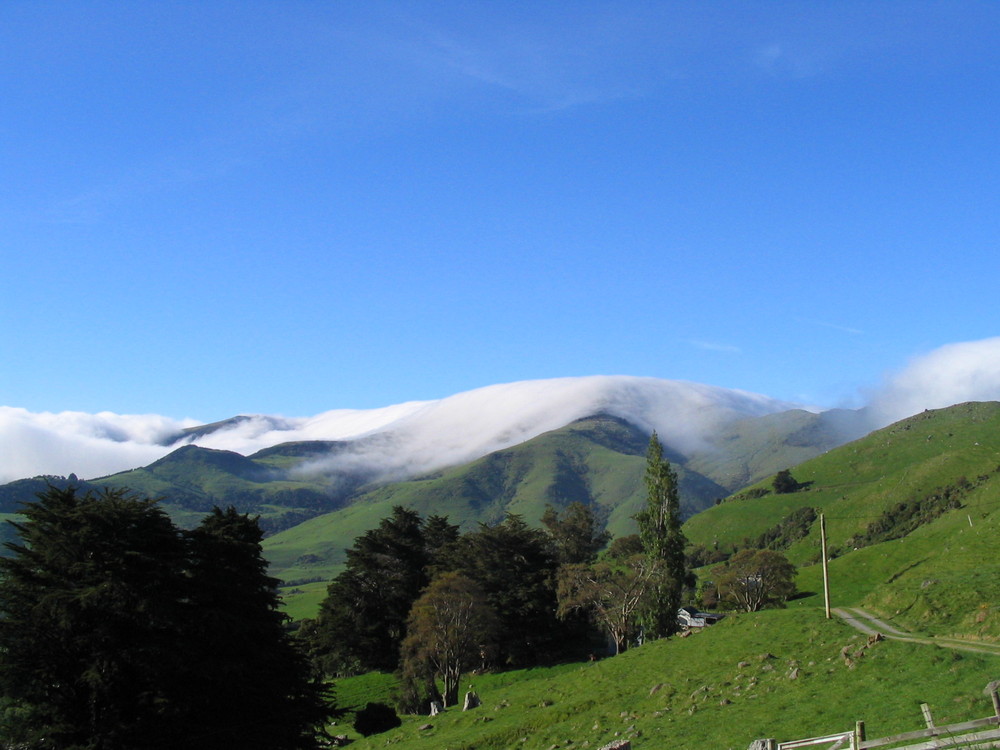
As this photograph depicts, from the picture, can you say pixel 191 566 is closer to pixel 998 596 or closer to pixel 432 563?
pixel 998 596

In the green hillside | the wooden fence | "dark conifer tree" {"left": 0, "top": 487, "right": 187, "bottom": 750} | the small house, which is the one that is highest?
"dark conifer tree" {"left": 0, "top": 487, "right": 187, "bottom": 750}

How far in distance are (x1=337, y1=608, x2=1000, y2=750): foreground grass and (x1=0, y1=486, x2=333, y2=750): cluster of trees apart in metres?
12.3

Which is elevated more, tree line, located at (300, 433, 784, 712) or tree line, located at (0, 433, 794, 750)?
tree line, located at (0, 433, 794, 750)

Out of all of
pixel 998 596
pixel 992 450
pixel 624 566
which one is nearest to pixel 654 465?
pixel 624 566

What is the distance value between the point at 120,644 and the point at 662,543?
171 ft

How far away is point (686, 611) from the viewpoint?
9662cm

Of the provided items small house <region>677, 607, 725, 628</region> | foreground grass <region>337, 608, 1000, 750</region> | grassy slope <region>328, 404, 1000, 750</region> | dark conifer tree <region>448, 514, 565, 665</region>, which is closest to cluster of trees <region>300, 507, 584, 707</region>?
dark conifer tree <region>448, 514, 565, 665</region>

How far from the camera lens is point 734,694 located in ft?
119

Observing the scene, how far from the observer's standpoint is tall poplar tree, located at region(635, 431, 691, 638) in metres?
70.6

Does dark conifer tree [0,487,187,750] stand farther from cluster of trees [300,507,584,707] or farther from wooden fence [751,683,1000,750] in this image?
cluster of trees [300,507,584,707]

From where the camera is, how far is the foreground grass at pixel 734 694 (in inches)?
1089

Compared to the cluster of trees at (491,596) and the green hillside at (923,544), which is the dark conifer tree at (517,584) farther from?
the green hillside at (923,544)

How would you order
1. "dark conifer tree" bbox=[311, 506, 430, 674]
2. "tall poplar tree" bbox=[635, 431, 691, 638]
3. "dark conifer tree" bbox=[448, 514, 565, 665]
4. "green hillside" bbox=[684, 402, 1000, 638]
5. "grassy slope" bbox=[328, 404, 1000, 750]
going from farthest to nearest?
"dark conifer tree" bbox=[311, 506, 430, 674] < "dark conifer tree" bbox=[448, 514, 565, 665] < "tall poplar tree" bbox=[635, 431, 691, 638] < "green hillside" bbox=[684, 402, 1000, 638] < "grassy slope" bbox=[328, 404, 1000, 750]

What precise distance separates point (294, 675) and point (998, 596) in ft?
123
